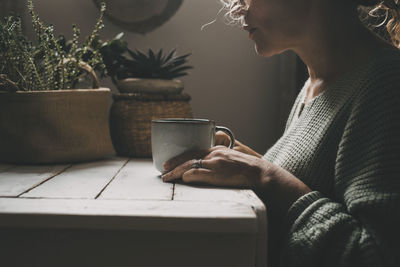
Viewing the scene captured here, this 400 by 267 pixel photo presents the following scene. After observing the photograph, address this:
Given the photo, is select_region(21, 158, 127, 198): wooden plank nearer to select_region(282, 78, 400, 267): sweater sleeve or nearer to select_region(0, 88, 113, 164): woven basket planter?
select_region(0, 88, 113, 164): woven basket planter

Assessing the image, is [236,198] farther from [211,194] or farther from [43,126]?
[43,126]

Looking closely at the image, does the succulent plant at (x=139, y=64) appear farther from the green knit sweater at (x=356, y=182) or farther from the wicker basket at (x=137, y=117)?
the green knit sweater at (x=356, y=182)

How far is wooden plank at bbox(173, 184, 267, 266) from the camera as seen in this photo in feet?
1.70

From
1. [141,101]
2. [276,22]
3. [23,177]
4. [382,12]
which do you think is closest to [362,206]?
A: [276,22]

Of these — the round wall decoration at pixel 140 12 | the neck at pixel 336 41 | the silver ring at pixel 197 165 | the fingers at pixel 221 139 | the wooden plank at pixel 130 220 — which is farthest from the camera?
the round wall decoration at pixel 140 12

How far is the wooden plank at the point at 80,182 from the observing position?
601 mm

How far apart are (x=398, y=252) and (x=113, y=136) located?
0.88 metres

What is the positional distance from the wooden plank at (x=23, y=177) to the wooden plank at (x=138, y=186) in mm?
145

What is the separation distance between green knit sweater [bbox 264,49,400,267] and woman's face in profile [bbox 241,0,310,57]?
0.75ft

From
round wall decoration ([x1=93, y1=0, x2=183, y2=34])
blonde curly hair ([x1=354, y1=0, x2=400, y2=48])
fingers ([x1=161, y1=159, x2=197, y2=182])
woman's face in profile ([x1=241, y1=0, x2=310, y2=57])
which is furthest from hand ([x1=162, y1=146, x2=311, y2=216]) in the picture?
round wall decoration ([x1=93, y1=0, x2=183, y2=34])

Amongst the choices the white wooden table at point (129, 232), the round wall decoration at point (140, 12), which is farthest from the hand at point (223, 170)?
the round wall decoration at point (140, 12)

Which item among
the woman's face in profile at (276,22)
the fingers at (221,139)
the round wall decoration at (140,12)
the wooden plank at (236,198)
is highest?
the round wall decoration at (140,12)

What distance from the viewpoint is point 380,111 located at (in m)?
0.62

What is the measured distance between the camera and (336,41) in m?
0.84
